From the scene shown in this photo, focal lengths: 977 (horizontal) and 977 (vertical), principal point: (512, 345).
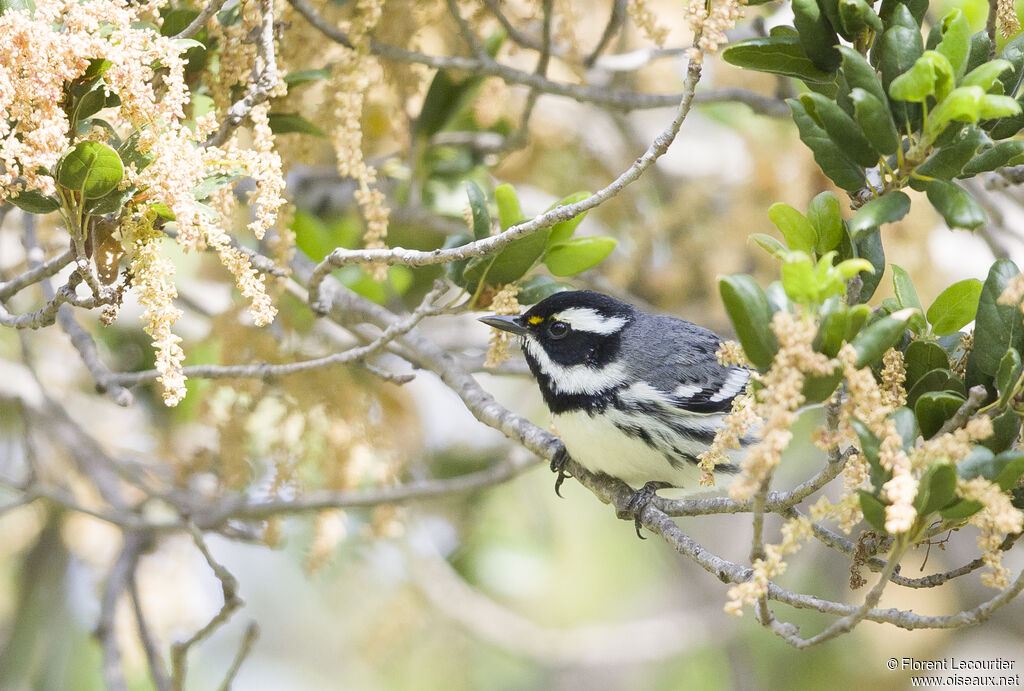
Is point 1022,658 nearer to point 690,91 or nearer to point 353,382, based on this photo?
point 353,382

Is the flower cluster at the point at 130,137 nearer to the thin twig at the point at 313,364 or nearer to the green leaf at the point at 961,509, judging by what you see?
the thin twig at the point at 313,364

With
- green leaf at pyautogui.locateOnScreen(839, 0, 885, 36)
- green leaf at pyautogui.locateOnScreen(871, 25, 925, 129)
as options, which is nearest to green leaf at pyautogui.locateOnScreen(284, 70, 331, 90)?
green leaf at pyautogui.locateOnScreen(839, 0, 885, 36)

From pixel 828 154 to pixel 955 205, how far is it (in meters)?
0.26

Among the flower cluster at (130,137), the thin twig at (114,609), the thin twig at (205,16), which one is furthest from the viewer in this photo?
the thin twig at (114,609)

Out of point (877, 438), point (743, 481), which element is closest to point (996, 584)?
point (877, 438)

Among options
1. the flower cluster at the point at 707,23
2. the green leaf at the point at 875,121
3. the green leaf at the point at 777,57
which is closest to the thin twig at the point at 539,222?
the flower cluster at the point at 707,23

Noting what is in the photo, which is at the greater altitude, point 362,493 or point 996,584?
point 996,584

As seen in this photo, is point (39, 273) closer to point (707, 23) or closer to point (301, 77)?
point (301, 77)

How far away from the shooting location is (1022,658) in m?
5.60

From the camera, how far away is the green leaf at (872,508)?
1567 mm

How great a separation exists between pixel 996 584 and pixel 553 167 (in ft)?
12.0

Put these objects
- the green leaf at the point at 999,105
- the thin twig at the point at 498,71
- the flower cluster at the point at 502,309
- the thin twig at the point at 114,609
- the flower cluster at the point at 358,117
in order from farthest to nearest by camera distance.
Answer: the thin twig at the point at 114,609, the thin twig at the point at 498,71, the flower cluster at the point at 502,309, the flower cluster at the point at 358,117, the green leaf at the point at 999,105

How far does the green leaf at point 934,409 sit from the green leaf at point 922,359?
10 centimetres

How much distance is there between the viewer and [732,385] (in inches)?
124
